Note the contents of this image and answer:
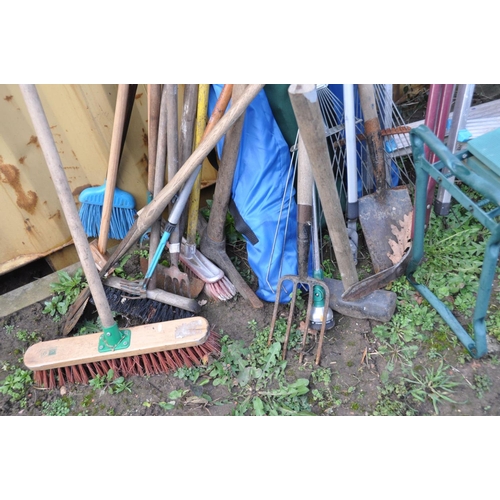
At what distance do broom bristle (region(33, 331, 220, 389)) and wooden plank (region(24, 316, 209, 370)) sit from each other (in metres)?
0.07

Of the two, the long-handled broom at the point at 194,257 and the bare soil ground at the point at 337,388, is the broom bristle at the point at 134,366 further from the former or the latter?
the long-handled broom at the point at 194,257

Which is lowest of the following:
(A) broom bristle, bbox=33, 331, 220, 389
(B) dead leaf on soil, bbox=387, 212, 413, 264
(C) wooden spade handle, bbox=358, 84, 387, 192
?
(A) broom bristle, bbox=33, 331, 220, 389

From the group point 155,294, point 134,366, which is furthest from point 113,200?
point 134,366

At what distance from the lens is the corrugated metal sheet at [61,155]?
92.0 inches

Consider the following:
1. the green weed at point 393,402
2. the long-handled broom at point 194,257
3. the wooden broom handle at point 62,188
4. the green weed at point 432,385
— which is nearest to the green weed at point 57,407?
the wooden broom handle at point 62,188

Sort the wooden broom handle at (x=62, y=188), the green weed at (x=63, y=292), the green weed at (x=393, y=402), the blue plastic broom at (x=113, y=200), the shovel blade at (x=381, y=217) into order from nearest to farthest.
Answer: the wooden broom handle at (x=62, y=188) < the green weed at (x=393, y=402) < the blue plastic broom at (x=113, y=200) < the shovel blade at (x=381, y=217) < the green weed at (x=63, y=292)

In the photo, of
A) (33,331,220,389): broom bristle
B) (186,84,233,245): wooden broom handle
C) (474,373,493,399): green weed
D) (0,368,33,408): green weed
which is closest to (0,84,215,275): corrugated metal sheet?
(186,84,233,245): wooden broom handle

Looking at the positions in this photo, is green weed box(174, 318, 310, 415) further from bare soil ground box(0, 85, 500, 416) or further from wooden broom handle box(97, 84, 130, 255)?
wooden broom handle box(97, 84, 130, 255)

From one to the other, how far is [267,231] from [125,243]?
84cm

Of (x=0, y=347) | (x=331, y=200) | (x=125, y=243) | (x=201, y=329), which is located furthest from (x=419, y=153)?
(x=0, y=347)

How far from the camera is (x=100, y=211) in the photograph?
266cm

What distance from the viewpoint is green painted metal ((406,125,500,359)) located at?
5.41ft

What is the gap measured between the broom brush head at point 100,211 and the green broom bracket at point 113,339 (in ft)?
2.68

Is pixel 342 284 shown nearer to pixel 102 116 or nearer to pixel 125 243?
pixel 125 243
